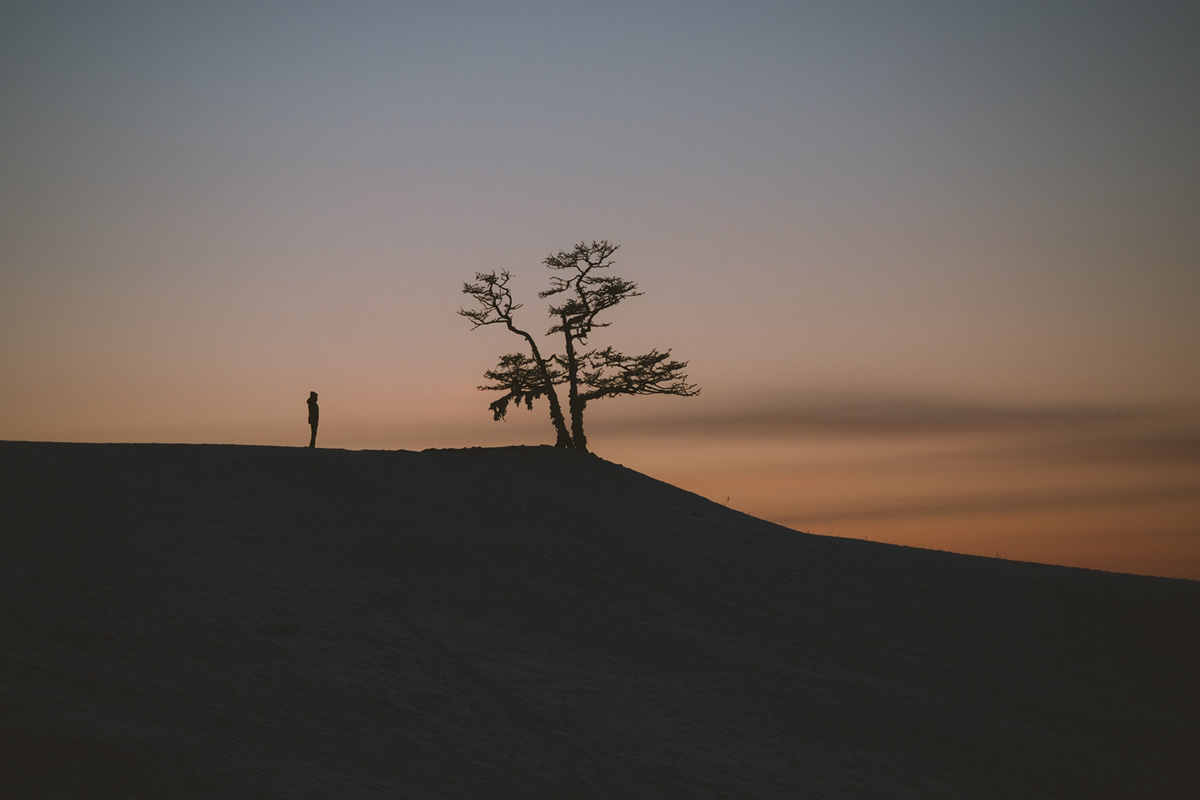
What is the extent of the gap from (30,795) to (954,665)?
18.0 m

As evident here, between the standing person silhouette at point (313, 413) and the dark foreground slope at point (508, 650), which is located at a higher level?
the standing person silhouette at point (313, 413)

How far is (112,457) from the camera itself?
25.1 meters

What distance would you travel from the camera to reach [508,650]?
17547mm

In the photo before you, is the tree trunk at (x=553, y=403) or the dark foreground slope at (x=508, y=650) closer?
the dark foreground slope at (x=508, y=650)

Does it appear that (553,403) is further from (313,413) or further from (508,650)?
(508,650)

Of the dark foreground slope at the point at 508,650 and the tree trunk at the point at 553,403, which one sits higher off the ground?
the tree trunk at the point at 553,403

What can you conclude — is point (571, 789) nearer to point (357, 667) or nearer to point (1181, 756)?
point (357, 667)

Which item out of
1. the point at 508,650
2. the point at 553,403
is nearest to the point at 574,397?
the point at 553,403

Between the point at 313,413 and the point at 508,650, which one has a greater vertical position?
the point at 313,413

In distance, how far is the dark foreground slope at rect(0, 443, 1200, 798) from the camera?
12.4 metres

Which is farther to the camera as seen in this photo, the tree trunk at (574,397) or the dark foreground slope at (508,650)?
the tree trunk at (574,397)

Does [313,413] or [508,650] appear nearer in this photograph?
[508,650]

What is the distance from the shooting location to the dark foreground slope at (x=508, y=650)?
40.5 feet

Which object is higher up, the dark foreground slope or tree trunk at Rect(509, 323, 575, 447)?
tree trunk at Rect(509, 323, 575, 447)
